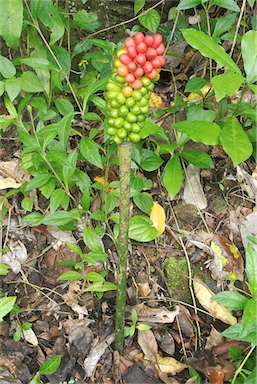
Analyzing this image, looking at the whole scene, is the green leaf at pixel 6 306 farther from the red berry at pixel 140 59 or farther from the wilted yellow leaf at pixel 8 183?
the red berry at pixel 140 59

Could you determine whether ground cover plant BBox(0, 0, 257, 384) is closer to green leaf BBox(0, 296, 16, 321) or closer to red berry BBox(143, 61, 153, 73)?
green leaf BBox(0, 296, 16, 321)

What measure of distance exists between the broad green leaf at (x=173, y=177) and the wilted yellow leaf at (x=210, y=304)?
517mm

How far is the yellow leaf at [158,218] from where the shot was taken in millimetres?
2621

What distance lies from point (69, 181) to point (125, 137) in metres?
0.99

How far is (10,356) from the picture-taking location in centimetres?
225

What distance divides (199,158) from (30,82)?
964 millimetres

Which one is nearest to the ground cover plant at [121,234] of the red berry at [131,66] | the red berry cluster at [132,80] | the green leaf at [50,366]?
the green leaf at [50,366]

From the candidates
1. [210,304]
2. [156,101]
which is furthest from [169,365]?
[156,101]

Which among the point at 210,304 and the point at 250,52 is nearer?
the point at 250,52

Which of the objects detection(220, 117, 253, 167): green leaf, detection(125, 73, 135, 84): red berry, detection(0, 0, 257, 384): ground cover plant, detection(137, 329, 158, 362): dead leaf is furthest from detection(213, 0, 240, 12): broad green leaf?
detection(137, 329, 158, 362): dead leaf

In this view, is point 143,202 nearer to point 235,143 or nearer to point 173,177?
point 173,177

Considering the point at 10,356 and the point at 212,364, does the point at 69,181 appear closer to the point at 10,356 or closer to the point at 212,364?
the point at 10,356

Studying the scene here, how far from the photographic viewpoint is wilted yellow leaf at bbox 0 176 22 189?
2.60 metres

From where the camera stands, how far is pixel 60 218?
92.0 inches
